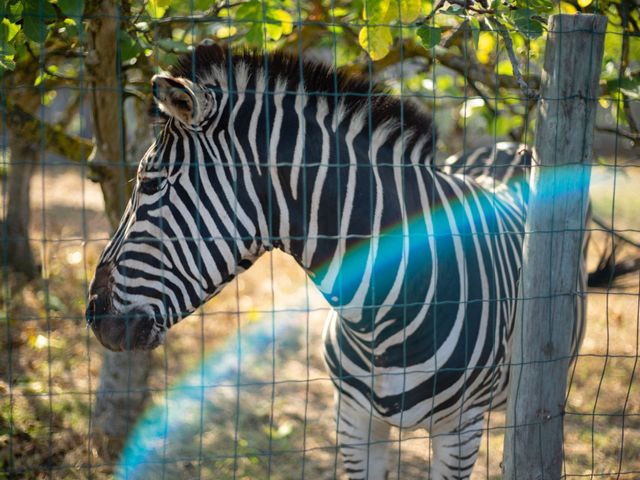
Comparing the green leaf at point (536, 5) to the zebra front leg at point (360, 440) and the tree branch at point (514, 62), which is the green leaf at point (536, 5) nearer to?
the tree branch at point (514, 62)

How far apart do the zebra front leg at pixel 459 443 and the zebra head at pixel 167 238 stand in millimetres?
1271

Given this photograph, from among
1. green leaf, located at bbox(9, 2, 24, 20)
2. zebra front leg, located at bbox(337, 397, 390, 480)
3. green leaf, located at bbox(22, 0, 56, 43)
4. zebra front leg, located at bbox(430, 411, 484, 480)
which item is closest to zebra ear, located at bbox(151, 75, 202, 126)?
green leaf, located at bbox(22, 0, 56, 43)

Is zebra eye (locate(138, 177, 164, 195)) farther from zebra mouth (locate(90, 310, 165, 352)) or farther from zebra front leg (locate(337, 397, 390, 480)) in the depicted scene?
zebra front leg (locate(337, 397, 390, 480))

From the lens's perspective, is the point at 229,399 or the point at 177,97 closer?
the point at 177,97

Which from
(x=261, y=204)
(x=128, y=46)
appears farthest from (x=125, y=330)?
(x=128, y=46)

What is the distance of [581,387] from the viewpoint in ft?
18.0

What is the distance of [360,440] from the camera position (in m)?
3.17

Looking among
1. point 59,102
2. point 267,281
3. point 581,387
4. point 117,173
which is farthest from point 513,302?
point 59,102

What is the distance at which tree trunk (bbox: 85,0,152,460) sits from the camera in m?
3.28

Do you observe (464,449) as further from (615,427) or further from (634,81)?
(615,427)

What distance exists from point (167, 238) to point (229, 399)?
123 inches

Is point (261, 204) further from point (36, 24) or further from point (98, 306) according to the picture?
point (36, 24)

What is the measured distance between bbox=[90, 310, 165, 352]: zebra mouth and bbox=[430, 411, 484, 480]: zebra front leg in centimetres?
134

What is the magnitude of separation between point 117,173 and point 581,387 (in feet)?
12.8
